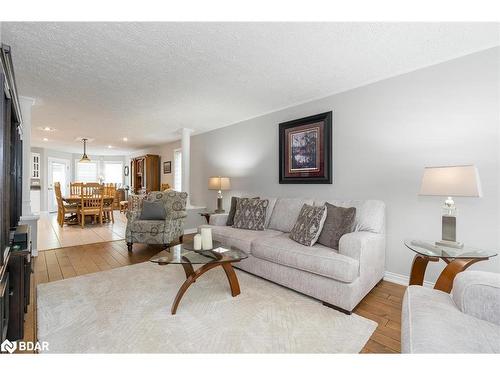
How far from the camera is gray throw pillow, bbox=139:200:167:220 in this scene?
388 centimetres

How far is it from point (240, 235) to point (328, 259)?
3.65 feet

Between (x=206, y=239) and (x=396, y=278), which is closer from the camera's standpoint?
(x=206, y=239)

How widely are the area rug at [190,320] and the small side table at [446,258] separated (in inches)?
22.9

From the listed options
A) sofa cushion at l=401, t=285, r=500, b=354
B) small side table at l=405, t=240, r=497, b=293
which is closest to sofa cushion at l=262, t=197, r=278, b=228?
small side table at l=405, t=240, r=497, b=293

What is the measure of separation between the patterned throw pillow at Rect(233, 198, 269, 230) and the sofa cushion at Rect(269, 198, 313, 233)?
6.0 inches

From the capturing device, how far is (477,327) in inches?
40.2

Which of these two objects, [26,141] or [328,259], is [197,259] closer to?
[328,259]

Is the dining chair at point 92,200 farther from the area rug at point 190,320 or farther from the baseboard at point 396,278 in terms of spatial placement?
the baseboard at point 396,278

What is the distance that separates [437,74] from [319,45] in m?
1.28

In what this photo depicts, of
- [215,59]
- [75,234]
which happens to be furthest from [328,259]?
[75,234]

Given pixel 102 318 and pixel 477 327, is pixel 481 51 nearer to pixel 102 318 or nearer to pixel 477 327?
pixel 477 327

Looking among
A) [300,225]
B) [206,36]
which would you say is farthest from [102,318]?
[206,36]

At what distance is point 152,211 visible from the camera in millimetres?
3891

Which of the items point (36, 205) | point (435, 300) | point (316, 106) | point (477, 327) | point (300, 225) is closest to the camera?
point (477, 327)
